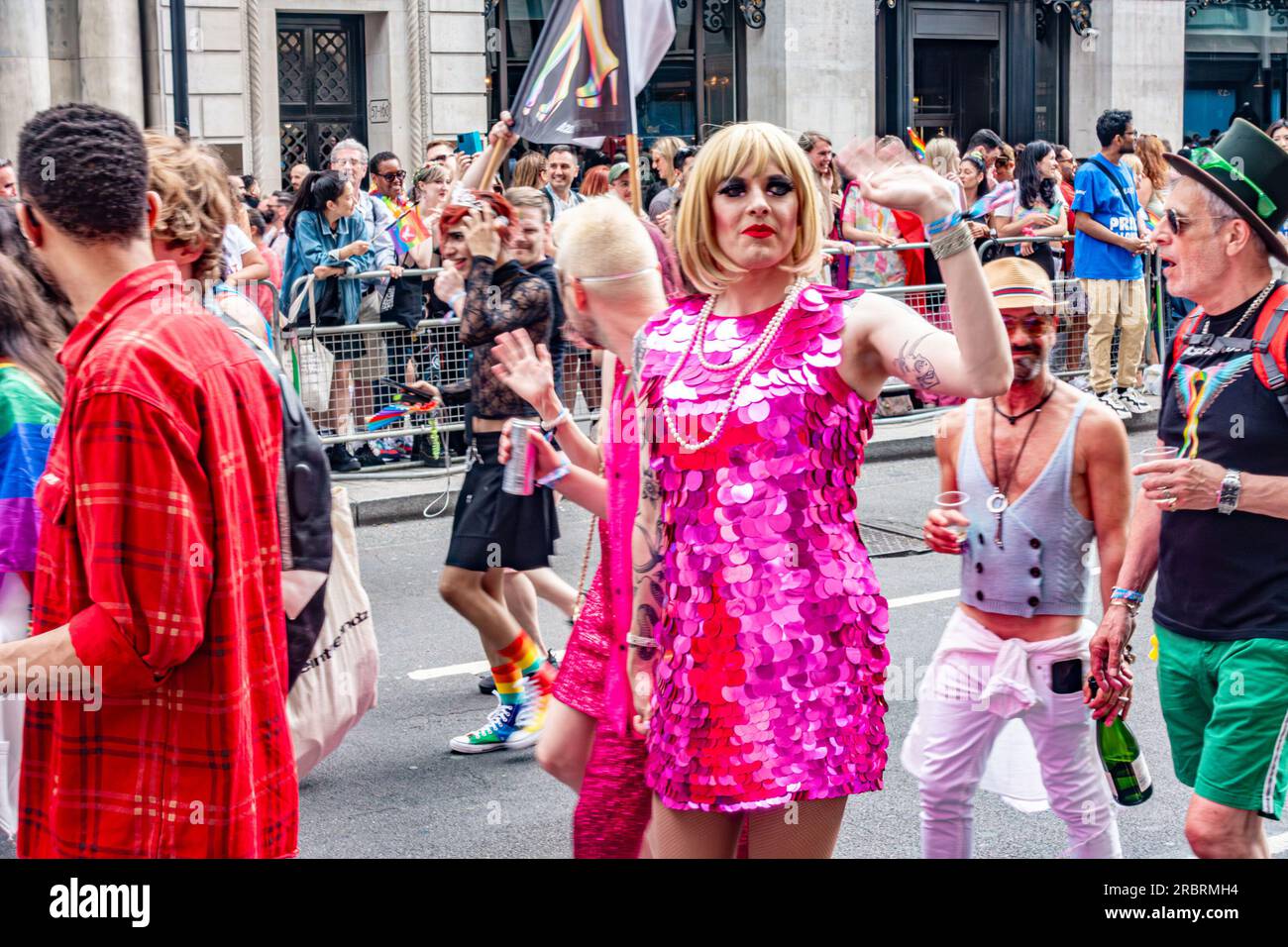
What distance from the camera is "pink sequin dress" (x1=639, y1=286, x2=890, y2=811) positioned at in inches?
125

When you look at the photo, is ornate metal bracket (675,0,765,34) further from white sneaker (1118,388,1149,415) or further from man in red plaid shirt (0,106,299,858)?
man in red plaid shirt (0,106,299,858)

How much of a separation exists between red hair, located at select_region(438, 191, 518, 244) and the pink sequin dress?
3.29 metres

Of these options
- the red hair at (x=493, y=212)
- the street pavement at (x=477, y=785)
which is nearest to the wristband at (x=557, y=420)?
the street pavement at (x=477, y=785)

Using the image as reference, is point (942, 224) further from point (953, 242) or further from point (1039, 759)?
point (1039, 759)

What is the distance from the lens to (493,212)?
21.1ft

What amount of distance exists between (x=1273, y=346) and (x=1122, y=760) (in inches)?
41.2

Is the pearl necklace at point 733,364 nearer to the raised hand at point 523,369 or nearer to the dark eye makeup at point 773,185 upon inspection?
the dark eye makeup at point 773,185

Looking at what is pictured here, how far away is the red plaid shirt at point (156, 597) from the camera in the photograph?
2635 mm

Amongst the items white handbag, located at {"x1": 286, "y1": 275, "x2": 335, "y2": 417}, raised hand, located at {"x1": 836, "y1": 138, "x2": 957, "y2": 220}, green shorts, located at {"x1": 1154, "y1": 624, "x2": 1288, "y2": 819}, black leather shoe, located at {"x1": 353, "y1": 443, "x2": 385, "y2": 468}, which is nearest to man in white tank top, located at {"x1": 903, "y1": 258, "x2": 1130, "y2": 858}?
green shorts, located at {"x1": 1154, "y1": 624, "x2": 1288, "y2": 819}

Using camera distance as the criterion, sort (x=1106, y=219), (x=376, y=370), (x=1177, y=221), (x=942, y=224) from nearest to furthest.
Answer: (x=942, y=224) → (x=1177, y=221) → (x=376, y=370) → (x=1106, y=219)

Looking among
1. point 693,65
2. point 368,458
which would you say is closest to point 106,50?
point 693,65

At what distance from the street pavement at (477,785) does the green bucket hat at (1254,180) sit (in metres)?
2.02

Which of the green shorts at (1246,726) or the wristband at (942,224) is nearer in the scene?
the wristband at (942,224)

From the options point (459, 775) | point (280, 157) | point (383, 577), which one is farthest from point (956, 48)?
point (459, 775)
